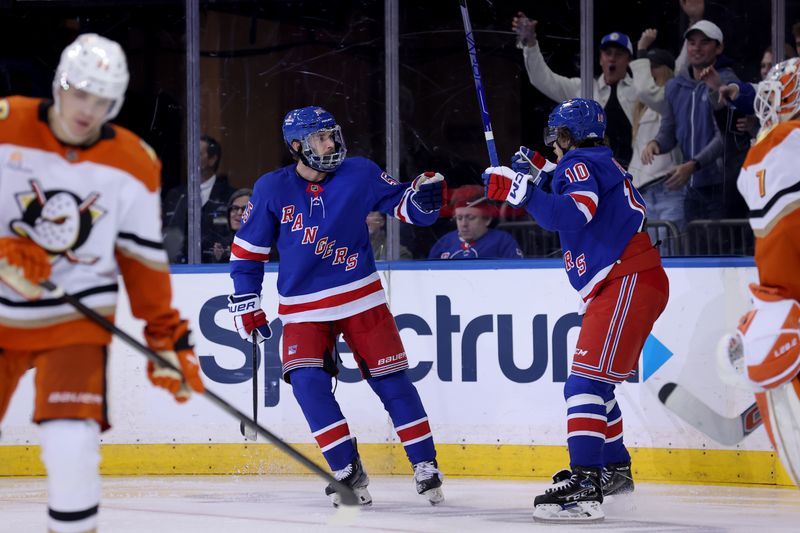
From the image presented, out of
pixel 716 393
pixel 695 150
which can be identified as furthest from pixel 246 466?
pixel 695 150

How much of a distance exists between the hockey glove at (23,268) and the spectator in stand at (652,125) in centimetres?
336

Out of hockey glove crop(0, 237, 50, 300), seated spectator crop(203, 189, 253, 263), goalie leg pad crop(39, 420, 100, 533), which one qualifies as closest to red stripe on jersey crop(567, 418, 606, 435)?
goalie leg pad crop(39, 420, 100, 533)

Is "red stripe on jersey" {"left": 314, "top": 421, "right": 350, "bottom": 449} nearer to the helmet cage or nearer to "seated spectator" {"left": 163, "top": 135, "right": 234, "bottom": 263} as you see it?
the helmet cage

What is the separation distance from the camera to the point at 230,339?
5434 millimetres

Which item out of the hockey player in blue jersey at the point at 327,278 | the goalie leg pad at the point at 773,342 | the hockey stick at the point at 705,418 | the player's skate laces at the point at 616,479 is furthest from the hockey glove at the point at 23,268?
the hockey stick at the point at 705,418

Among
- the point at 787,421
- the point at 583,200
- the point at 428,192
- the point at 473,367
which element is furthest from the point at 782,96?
the point at 473,367

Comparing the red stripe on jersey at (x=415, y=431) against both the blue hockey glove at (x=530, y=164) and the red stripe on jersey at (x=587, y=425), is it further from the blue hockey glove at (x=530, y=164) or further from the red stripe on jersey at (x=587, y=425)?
the blue hockey glove at (x=530, y=164)

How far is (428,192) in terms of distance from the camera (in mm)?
4598

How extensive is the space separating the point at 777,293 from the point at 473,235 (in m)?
2.96

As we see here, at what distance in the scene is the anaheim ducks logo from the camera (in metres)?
2.75

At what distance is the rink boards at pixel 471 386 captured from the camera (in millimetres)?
5012

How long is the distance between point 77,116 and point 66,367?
0.52 meters

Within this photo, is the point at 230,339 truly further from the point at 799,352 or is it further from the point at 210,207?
the point at 799,352

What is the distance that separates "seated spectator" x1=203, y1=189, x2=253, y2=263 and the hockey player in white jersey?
3316 mm
